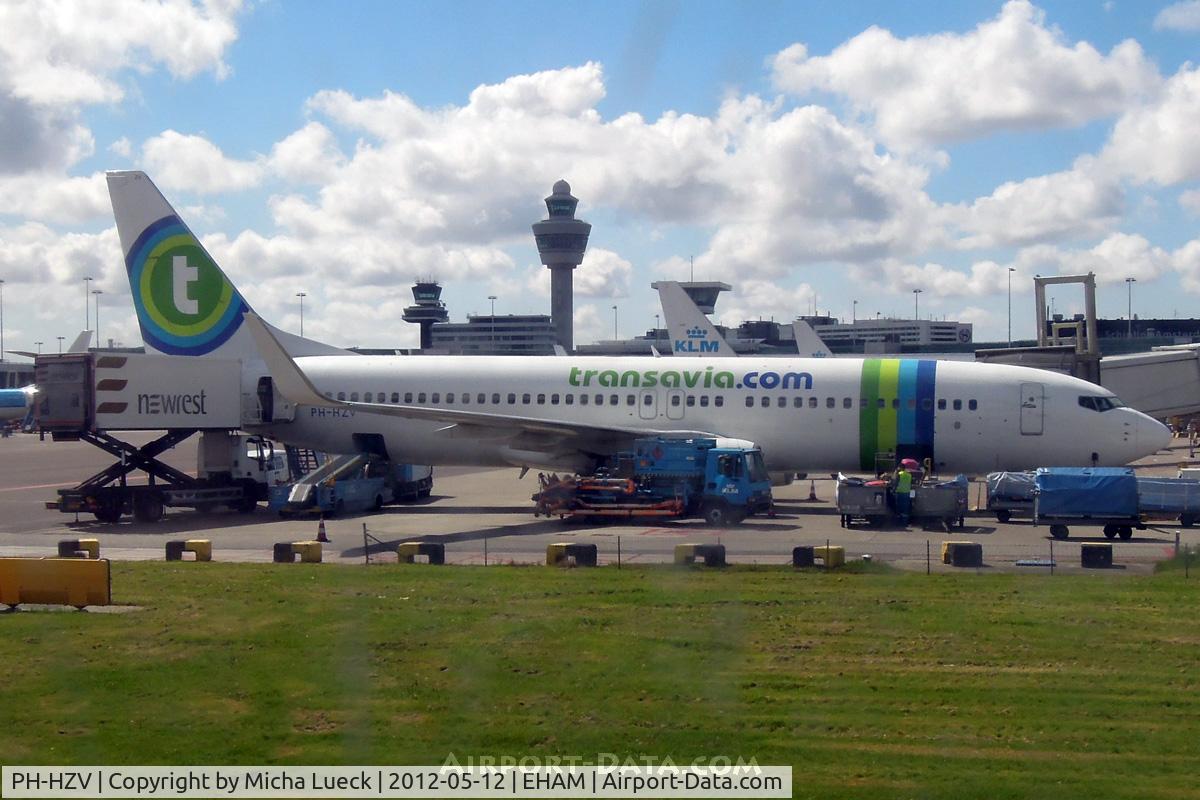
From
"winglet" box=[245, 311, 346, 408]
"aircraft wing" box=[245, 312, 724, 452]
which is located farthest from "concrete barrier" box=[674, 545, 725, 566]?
"winglet" box=[245, 311, 346, 408]

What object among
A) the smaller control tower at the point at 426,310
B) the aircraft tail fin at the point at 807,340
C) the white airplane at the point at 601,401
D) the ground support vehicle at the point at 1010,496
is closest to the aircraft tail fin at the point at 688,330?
the aircraft tail fin at the point at 807,340

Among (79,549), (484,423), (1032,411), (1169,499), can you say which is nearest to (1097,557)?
(1169,499)

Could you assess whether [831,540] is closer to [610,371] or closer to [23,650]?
[610,371]

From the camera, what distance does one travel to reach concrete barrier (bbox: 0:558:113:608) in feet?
62.1

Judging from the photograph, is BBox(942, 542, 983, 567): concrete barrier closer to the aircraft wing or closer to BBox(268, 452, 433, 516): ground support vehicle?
the aircraft wing

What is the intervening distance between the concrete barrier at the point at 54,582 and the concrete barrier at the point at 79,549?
229 inches

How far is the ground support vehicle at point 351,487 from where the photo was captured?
35562 millimetres

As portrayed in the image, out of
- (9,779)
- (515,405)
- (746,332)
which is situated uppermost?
(746,332)

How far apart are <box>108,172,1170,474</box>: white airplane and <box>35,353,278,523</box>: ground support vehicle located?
1.64m

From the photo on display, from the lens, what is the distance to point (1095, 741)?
40.1ft

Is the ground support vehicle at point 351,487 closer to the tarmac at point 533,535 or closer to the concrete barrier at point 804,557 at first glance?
the tarmac at point 533,535

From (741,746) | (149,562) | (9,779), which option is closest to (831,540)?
(149,562)

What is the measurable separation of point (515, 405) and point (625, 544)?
11281 mm

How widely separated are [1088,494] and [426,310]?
167 m
